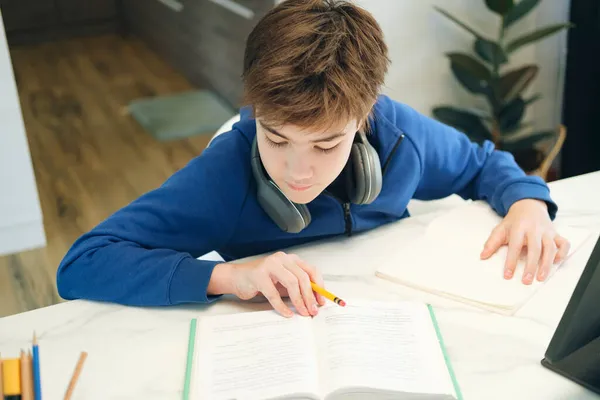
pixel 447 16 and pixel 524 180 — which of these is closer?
pixel 524 180

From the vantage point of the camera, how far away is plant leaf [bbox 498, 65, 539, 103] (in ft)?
7.84

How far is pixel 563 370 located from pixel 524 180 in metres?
0.50

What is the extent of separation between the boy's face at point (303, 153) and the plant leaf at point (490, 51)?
1.47 m

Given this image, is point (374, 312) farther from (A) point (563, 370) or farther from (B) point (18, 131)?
(B) point (18, 131)

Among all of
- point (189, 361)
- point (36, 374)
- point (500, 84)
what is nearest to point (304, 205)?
point (189, 361)

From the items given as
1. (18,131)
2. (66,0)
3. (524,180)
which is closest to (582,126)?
(524,180)

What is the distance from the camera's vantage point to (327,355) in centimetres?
84

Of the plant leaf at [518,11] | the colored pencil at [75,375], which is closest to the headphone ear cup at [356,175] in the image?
the colored pencil at [75,375]

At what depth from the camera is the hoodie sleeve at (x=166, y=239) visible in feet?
3.23

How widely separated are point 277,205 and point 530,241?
417mm

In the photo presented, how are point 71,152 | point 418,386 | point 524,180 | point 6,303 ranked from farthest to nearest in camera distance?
point 71,152 → point 6,303 → point 524,180 → point 418,386

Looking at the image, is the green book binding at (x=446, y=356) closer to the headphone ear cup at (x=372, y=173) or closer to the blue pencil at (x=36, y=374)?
the headphone ear cup at (x=372, y=173)

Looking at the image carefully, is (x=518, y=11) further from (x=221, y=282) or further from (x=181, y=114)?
(x=181, y=114)

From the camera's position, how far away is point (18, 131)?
7.93 feet
